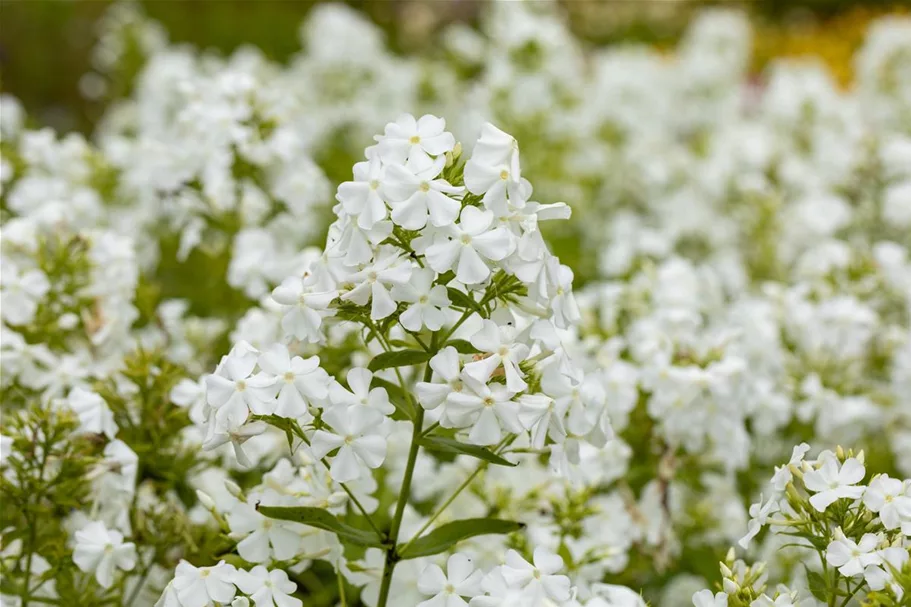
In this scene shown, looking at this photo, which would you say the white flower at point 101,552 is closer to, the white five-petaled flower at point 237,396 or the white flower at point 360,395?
the white five-petaled flower at point 237,396

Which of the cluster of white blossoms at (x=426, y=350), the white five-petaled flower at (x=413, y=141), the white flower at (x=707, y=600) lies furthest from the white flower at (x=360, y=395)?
the white flower at (x=707, y=600)

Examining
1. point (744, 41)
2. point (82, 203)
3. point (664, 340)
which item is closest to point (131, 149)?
point (82, 203)

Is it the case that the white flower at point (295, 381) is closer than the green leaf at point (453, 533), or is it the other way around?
the white flower at point (295, 381)

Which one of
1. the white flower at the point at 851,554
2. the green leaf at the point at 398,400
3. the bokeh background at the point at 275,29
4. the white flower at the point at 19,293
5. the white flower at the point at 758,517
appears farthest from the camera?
the bokeh background at the point at 275,29

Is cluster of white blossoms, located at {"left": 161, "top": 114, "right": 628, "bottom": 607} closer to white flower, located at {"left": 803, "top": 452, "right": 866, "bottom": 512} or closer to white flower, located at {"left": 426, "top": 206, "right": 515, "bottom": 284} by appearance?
white flower, located at {"left": 426, "top": 206, "right": 515, "bottom": 284}

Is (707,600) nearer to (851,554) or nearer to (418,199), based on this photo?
(851,554)

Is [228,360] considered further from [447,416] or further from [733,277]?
[733,277]
